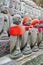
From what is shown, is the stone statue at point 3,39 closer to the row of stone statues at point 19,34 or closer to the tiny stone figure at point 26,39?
the row of stone statues at point 19,34

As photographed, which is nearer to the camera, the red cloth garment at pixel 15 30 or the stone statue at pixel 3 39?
the red cloth garment at pixel 15 30

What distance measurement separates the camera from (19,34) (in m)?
3.46

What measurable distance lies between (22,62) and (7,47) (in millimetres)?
447

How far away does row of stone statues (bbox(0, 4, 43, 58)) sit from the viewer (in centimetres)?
342

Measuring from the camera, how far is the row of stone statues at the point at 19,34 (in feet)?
11.2

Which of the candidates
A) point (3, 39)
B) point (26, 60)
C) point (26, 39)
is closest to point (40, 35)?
point (26, 39)

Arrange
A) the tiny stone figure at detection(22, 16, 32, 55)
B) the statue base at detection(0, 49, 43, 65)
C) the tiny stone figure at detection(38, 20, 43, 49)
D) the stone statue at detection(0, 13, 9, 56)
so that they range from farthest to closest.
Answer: the tiny stone figure at detection(38, 20, 43, 49) < the tiny stone figure at detection(22, 16, 32, 55) < the stone statue at detection(0, 13, 9, 56) < the statue base at detection(0, 49, 43, 65)

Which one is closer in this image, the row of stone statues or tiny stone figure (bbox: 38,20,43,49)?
the row of stone statues

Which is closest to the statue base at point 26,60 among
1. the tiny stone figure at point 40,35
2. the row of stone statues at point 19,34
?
the row of stone statues at point 19,34

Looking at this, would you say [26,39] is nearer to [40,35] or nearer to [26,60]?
[26,60]

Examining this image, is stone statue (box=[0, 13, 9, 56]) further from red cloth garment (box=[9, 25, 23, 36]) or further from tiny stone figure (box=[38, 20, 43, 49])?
tiny stone figure (box=[38, 20, 43, 49])

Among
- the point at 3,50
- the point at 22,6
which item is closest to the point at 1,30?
the point at 3,50

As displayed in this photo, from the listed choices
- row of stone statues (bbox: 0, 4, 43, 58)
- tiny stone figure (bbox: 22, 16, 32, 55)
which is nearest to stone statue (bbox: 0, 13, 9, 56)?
row of stone statues (bbox: 0, 4, 43, 58)

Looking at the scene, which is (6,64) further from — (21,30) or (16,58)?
(21,30)
